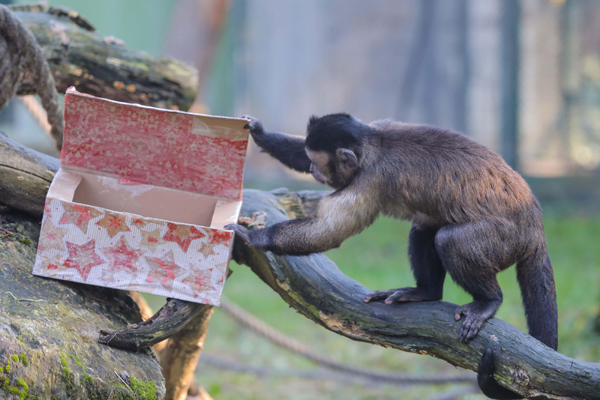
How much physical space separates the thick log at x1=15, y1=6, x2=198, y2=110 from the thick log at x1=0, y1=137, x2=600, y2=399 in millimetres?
1334

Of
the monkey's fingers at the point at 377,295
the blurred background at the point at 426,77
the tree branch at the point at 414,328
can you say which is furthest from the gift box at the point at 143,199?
the blurred background at the point at 426,77

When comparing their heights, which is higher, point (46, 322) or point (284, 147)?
point (284, 147)

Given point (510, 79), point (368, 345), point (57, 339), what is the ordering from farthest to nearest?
point (510, 79), point (368, 345), point (57, 339)

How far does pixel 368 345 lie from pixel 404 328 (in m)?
3.76

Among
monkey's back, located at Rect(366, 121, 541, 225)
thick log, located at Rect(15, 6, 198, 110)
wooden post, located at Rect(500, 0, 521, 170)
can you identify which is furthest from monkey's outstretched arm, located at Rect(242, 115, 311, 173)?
wooden post, located at Rect(500, 0, 521, 170)

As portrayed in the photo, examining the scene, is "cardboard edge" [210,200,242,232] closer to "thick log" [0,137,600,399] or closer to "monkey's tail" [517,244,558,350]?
"thick log" [0,137,600,399]

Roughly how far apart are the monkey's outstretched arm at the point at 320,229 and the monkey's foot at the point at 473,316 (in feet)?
2.05

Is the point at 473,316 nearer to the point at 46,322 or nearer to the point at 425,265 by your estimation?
the point at 425,265

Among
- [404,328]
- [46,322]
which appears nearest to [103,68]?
[46,322]

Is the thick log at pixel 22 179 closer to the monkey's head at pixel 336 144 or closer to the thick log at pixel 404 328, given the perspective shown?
the thick log at pixel 404 328

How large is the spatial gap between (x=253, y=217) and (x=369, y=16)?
20.9 feet

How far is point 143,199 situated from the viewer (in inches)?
101

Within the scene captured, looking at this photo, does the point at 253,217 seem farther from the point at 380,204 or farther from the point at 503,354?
the point at 503,354

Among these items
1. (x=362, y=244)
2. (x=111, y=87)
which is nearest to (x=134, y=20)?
(x=362, y=244)
